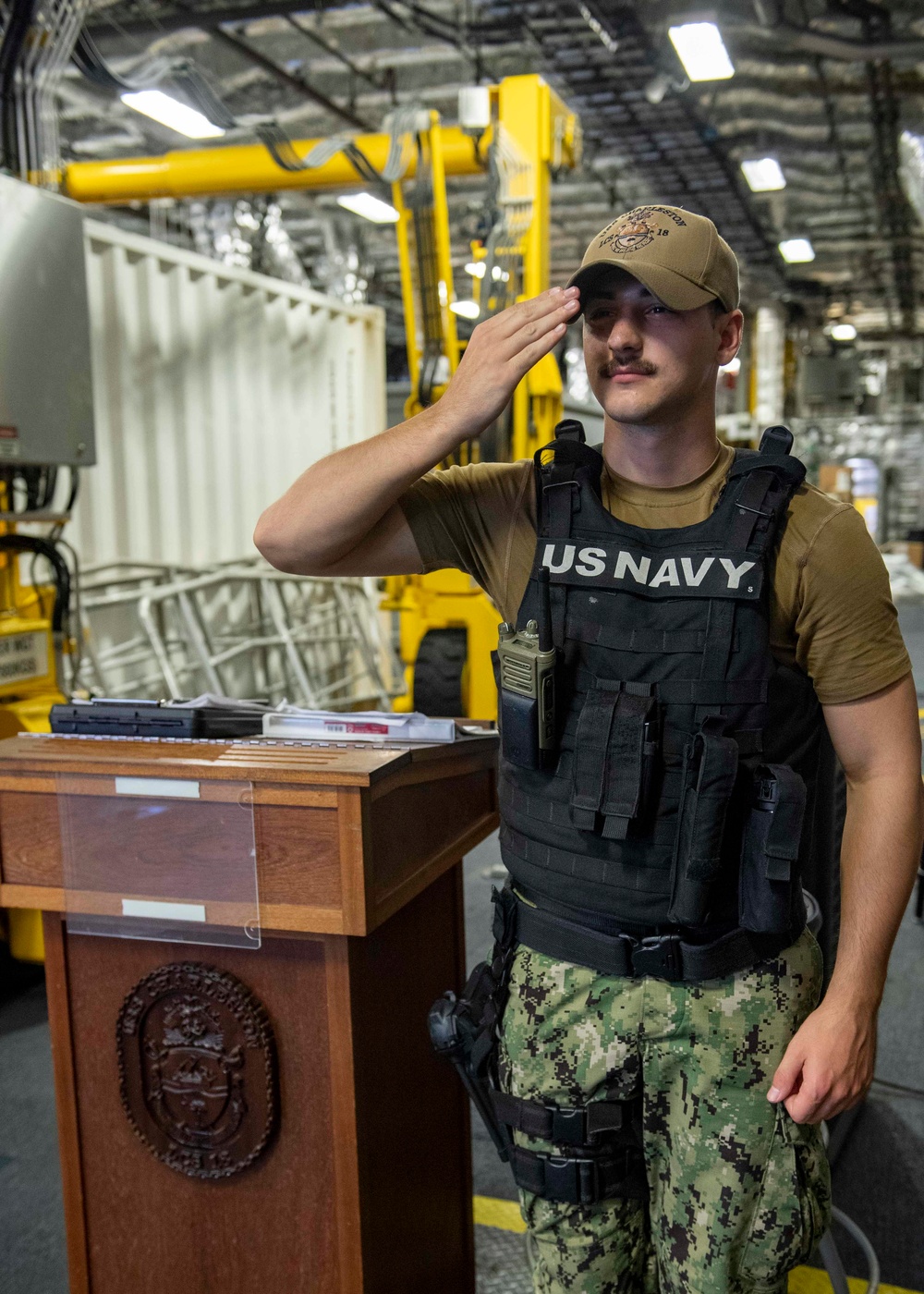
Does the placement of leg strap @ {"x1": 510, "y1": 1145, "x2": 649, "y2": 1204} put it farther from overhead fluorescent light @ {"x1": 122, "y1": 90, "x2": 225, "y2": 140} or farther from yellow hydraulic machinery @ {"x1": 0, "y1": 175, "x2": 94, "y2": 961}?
overhead fluorescent light @ {"x1": 122, "y1": 90, "x2": 225, "y2": 140}

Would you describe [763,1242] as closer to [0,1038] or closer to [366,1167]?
[366,1167]

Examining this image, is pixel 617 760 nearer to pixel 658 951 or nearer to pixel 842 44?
pixel 658 951

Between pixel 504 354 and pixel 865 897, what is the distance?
0.78 metres

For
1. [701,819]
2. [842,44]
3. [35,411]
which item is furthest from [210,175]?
[701,819]

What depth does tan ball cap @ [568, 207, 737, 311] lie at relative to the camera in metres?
1.23

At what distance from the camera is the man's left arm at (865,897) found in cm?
123

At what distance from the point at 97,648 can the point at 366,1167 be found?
12.8 feet

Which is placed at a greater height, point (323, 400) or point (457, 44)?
point (457, 44)

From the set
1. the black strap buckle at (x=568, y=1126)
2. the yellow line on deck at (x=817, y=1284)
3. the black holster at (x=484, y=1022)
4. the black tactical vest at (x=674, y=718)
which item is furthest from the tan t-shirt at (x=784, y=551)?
the yellow line on deck at (x=817, y=1284)

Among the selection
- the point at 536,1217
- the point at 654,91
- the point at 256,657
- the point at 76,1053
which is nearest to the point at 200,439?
the point at 256,657

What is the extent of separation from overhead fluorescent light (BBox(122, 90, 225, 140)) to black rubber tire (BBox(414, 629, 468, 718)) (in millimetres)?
2592

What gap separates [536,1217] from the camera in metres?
1.36

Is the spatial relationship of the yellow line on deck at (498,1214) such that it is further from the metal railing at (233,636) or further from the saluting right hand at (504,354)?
the metal railing at (233,636)

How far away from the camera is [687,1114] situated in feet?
4.24
